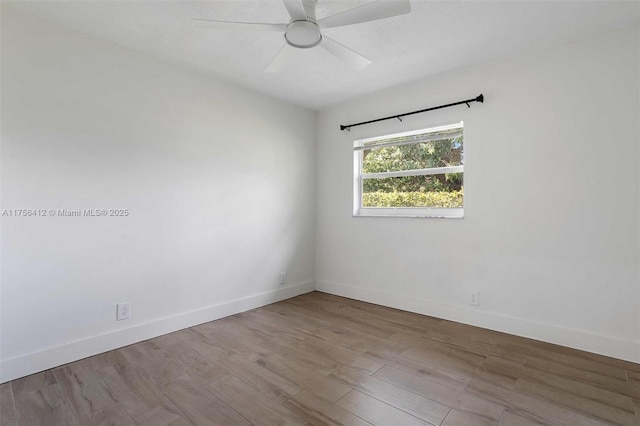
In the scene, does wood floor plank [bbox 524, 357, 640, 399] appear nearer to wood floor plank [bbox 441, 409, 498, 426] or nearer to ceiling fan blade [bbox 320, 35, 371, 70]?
wood floor plank [bbox 441, 409, 498, 426]

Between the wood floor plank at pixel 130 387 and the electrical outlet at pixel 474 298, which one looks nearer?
the wood floor plank at pixel 130 387

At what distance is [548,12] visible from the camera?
2.09 metres

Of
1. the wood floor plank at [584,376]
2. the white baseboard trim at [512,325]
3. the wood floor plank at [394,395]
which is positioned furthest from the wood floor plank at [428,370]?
the white baseboard trim at [512,325]

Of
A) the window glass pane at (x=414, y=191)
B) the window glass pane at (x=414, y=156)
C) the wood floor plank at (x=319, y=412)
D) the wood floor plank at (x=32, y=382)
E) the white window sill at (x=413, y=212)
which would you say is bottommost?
the wood floor plank at (x=32, y=382)

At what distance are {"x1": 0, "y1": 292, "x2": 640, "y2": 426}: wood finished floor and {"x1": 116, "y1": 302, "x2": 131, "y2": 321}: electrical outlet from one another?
0.80 feet

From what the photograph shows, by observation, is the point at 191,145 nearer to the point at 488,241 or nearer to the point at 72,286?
the point at 72,286

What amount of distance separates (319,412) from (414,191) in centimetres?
245

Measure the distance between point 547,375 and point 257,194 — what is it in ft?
9.75

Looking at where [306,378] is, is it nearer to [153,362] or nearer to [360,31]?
[153,362]

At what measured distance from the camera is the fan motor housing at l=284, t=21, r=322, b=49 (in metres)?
1.75

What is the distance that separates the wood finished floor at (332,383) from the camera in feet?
5.32

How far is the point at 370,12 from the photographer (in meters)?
1.65

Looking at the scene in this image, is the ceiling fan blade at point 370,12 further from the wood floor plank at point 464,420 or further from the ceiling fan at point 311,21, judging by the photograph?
the wood floor plank at point 464,420

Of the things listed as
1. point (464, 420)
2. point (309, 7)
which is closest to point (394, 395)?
point (464, 420)
